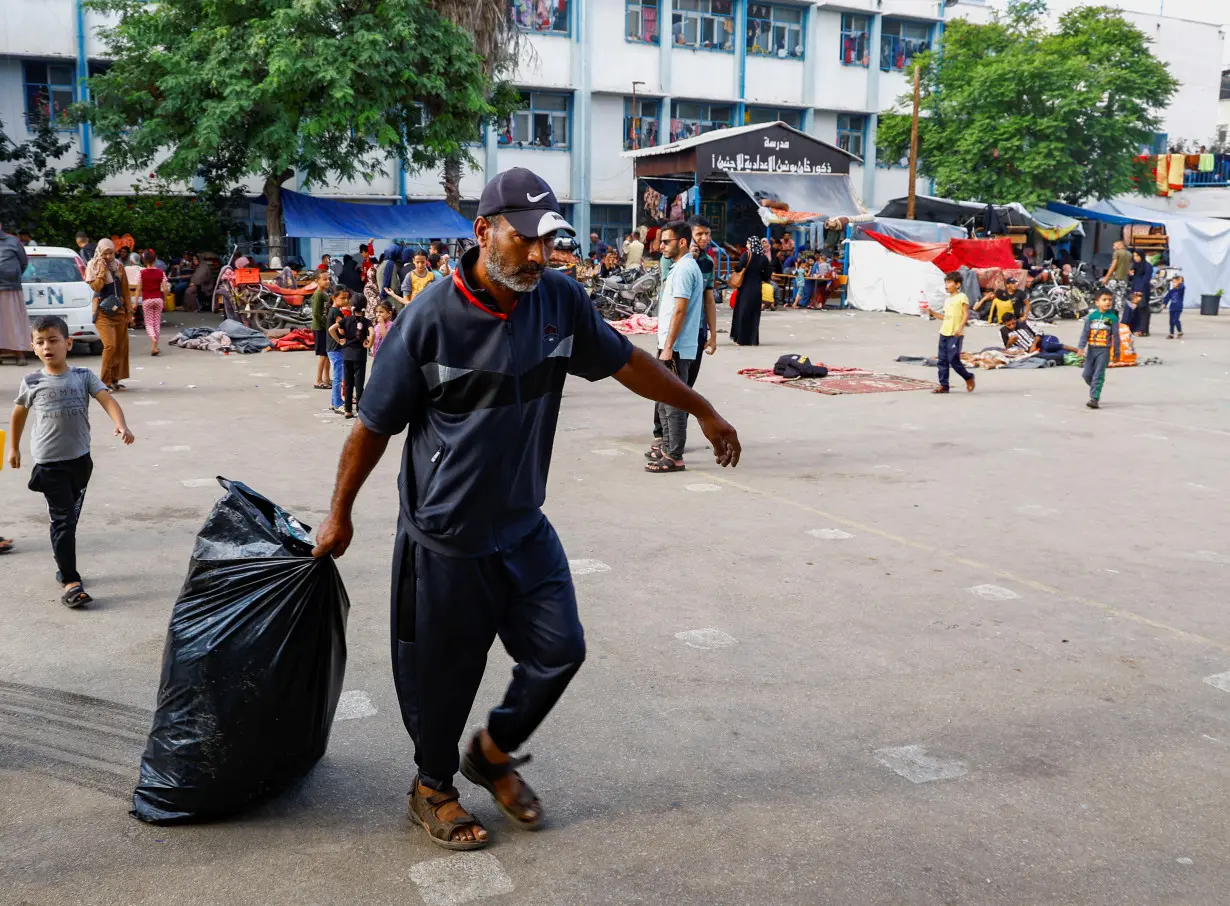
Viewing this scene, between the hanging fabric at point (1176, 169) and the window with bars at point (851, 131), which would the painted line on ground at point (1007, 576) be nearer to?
the window with bars at point (851, 131)

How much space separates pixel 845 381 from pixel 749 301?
4548 mm

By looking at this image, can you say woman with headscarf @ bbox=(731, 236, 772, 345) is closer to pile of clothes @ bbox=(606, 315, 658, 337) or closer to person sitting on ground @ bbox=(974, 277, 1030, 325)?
pile of clothes @ bbox=(606, 315, 658, 337)

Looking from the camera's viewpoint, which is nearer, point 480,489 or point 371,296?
point 480,489

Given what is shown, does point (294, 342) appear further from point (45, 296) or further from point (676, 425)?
point (676, 425)

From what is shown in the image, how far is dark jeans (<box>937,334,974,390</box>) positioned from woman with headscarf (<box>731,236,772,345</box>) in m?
5.28

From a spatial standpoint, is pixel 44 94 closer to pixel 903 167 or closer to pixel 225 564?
pixel 903 167

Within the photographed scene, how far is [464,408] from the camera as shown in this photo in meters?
3.03

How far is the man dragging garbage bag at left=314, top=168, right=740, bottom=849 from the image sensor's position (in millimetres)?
3000

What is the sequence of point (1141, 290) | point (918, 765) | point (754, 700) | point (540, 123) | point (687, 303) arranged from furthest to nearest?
1. point (540, 123)
2. point (1141, 290)
3. point (687, 303)
4. point (754, 700)
5. point (918, 765)

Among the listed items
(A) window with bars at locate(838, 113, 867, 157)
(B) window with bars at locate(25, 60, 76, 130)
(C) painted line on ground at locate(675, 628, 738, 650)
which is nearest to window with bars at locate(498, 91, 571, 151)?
(A) window with bars at locate(838, 113, 867, 157)

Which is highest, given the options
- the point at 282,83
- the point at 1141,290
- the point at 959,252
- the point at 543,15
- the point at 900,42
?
the point at 900,42

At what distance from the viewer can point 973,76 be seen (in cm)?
3375

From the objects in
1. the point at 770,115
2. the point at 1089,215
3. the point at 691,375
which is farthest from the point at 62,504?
the point at 770,115

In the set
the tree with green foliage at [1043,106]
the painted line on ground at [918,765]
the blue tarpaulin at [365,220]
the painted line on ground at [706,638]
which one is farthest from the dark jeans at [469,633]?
the tree with green foliage at [1043,106]
